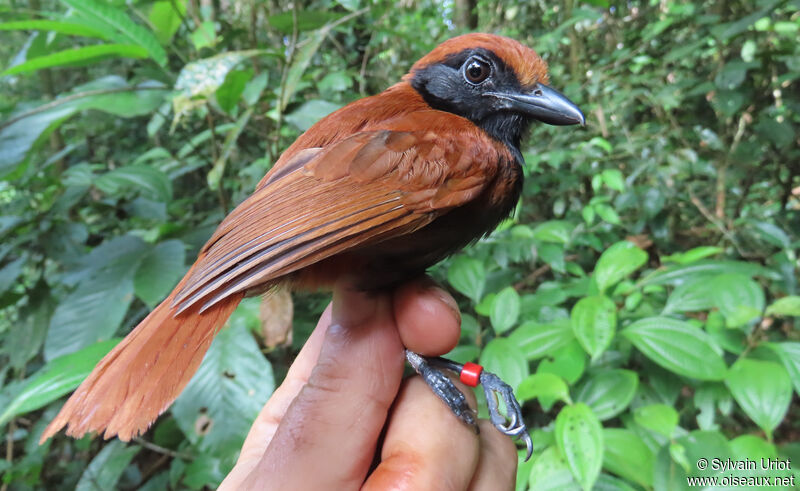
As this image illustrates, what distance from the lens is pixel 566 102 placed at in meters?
1.08

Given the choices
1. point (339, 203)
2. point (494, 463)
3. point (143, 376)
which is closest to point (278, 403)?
point (143, 376)

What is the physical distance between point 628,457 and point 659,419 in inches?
4.9

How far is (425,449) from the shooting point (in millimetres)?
923

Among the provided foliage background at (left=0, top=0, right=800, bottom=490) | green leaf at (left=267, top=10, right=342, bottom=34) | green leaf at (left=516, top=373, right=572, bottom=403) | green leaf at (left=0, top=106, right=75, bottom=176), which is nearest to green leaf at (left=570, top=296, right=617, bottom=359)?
foliage background at (left=0, top=0, right=800, bottom=490)

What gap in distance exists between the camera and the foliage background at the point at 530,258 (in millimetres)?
1078

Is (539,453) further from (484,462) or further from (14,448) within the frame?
(14,448)

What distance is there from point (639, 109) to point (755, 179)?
841 mm

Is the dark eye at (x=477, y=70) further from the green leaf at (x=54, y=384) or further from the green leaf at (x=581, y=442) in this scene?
the green leaf at (x=54, y=384)

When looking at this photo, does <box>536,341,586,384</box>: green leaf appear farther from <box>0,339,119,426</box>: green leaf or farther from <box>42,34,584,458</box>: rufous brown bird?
<box>0,339,119,426</box>: green leaf

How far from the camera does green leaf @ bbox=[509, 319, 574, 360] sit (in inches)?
47.2

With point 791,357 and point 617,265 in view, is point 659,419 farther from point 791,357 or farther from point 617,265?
point 617,265

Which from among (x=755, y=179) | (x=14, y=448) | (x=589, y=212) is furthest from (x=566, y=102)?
(x=14, y=448)

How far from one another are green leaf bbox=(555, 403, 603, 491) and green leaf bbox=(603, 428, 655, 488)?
11cm

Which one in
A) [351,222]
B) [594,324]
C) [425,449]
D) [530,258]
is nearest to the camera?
[351,222]
